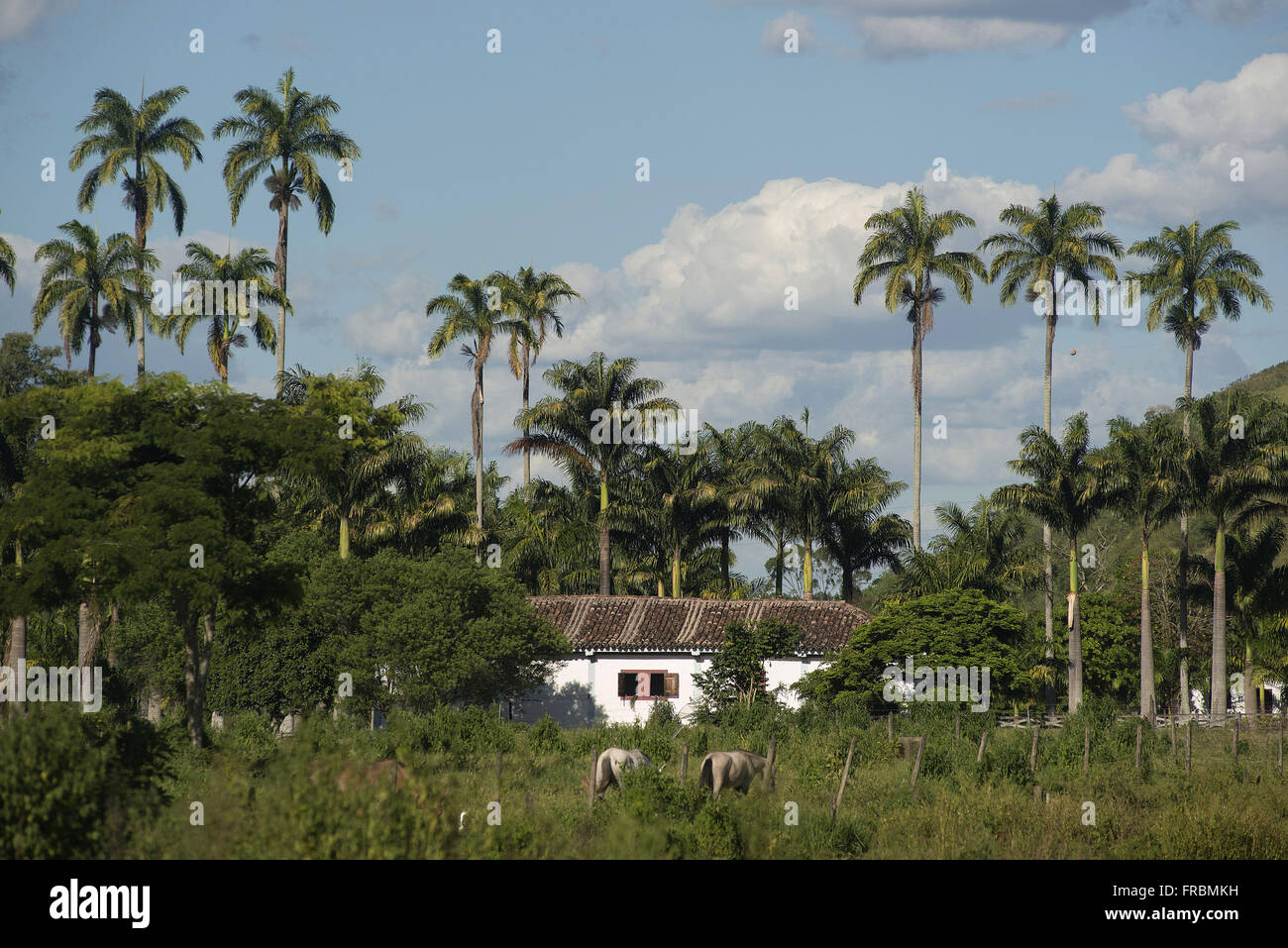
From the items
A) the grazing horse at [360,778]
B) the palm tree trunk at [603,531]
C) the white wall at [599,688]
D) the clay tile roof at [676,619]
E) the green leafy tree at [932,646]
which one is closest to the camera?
the grazing horse at [360,778]

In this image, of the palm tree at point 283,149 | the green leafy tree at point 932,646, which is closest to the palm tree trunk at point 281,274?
the palm tree at point 283,149

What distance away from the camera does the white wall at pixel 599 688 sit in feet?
161

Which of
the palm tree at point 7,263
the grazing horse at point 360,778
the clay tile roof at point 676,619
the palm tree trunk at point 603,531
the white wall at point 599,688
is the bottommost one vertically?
the white wall at point 599,688

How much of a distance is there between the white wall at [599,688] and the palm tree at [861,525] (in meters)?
13.3

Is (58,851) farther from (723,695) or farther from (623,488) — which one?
(623,488)

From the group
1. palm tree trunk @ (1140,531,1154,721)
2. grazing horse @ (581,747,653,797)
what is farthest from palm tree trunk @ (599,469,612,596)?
grazing horse @ (581,747,653,797)

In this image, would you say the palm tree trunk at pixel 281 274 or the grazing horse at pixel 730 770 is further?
the palm tree trunk at pixel 281 274

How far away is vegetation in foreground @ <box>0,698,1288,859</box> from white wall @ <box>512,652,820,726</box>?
35.5ft

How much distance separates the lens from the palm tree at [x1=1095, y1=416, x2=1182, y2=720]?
55719 millimetres

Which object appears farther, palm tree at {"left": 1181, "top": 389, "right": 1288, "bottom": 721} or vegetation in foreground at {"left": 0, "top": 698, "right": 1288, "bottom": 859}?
palm tree at {"left": 1181, "top": 389, "right": 1288, "bottom": 721}

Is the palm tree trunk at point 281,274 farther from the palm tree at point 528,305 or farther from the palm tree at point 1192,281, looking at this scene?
the palm tree at point 1192,281

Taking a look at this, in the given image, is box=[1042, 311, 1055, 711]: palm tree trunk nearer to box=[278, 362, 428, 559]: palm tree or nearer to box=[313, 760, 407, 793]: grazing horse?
box=[278, 362, 428, 559]: palm tree

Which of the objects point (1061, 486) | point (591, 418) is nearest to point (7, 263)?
point (591, 418)
